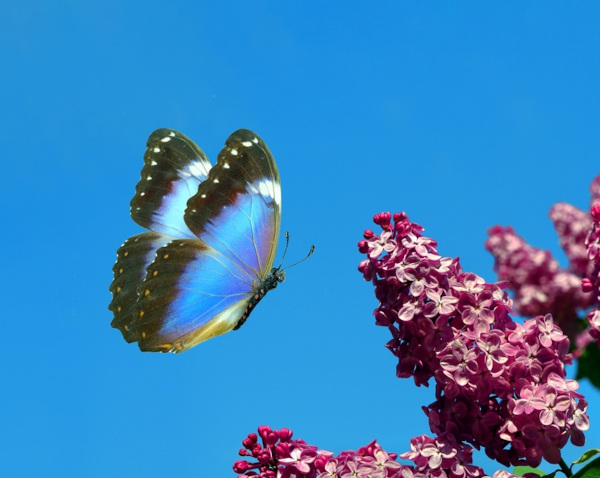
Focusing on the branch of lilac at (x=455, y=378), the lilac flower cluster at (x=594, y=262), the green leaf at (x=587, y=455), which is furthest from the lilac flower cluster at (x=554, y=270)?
the branch of lilac at (x=455, y=378)

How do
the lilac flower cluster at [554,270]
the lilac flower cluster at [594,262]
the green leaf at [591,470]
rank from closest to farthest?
the green leaf at [591,470], the lilac flower cluster at [594,262], the lilac flower cluster at [554,270]

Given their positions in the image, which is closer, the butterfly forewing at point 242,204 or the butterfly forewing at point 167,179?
the butterfly forewing at point 242,204

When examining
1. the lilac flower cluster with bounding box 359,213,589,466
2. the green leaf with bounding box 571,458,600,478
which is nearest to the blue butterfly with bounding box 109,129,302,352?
the lilac flower cluster with bounding box 359,213,589,466

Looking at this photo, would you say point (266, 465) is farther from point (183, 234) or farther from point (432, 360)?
point (183, 234)

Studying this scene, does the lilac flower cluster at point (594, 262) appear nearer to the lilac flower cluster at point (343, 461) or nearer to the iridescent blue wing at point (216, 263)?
the lilac flower cluster at point (343, 461)

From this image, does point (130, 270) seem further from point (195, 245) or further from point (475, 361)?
point (475, 361)

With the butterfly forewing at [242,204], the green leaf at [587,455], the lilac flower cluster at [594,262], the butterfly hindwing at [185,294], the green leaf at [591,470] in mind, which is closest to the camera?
the green leaf at [591,470]

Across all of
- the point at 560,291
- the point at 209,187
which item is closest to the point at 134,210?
the point at 209,187

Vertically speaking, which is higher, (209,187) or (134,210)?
(134,210)
